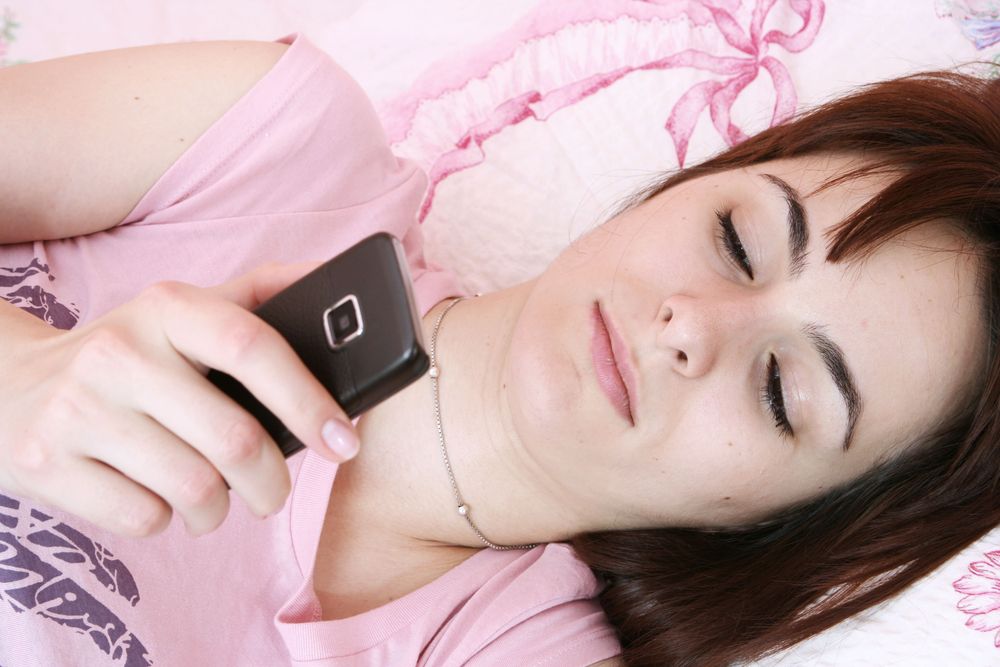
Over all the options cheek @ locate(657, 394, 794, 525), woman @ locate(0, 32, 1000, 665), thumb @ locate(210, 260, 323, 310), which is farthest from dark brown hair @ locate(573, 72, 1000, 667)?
thumb @ locate(210, 260, 323, 310)

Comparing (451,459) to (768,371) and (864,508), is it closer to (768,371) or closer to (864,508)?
(768,371)

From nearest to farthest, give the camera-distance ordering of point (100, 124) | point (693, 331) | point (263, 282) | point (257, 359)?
point (257, 359) → point (263, 282) → point (693, 331) → point (100, 124)

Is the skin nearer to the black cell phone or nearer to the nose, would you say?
the nose

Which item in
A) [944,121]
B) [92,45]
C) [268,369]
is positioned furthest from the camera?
[92,45]

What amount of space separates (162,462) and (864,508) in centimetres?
72

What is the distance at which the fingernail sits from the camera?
0.51 metres

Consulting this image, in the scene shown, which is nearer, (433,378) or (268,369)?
(268,369)

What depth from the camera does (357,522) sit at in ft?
3.01

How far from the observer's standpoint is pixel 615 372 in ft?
2.51

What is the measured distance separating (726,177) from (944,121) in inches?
9.8

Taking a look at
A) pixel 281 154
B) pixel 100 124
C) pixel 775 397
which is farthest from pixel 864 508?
pixel 100 124

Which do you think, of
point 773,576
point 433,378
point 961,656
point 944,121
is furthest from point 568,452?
point 944,121

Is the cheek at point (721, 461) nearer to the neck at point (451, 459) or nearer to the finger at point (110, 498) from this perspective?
the neck at point (451, 459)

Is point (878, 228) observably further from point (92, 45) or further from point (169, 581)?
point (92, 45)
